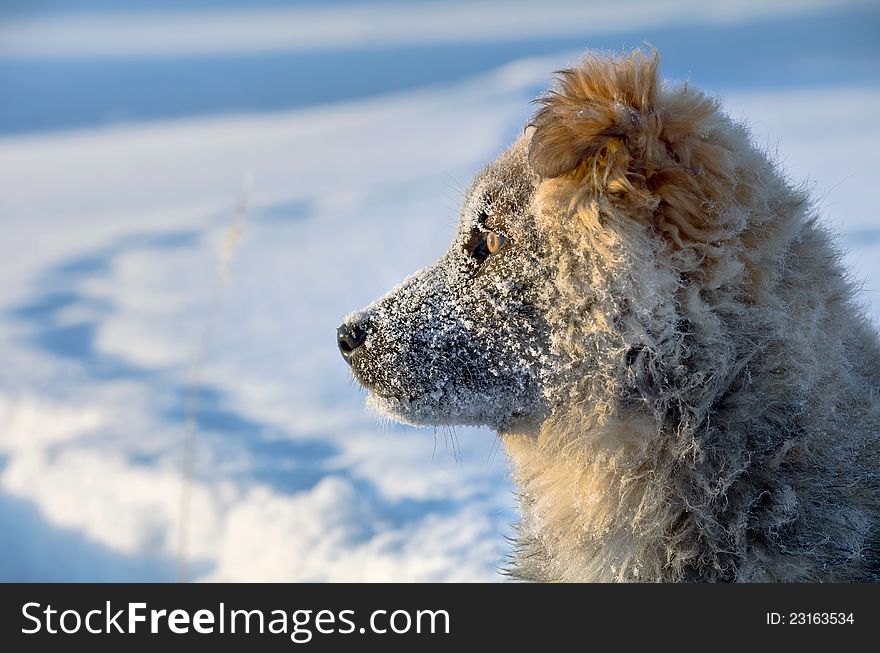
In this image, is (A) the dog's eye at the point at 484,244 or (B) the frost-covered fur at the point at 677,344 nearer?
(B) the frost-covered fur at the point at 677,344

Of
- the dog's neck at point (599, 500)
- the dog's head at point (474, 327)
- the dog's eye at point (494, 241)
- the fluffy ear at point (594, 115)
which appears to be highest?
the fluffy ear at point (594, 115)

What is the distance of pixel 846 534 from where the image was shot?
263 cm

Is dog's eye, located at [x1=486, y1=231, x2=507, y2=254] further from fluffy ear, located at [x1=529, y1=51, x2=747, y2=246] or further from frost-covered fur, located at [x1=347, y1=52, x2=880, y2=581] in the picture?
fluffy ear, located at [x1=529, y1=51, x2=747, y2=246]

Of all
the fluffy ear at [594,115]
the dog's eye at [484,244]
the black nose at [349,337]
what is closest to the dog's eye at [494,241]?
the dog's eye at [484,244]

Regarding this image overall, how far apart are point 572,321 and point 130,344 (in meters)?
5.59

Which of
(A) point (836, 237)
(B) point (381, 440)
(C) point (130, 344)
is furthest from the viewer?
(C) point (130, 344)

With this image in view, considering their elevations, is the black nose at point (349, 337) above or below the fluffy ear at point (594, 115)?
below

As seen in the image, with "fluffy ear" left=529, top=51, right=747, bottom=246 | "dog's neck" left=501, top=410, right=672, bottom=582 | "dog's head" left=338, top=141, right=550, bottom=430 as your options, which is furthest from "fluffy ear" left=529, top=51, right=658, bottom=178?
"dog's neck" left=501, top=410, right=672, bottom=582

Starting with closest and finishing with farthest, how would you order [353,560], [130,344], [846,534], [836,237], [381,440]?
[846,534] → [836,237] → [353,560] → [381,440] → [130,344]

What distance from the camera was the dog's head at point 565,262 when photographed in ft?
8.70

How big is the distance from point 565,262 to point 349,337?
2.91 ft

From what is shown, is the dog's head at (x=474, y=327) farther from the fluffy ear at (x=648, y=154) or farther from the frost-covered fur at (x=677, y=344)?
the fluffy ear at (x=648, y=154)

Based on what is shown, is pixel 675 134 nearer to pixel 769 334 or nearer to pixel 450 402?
pixel 769 334
